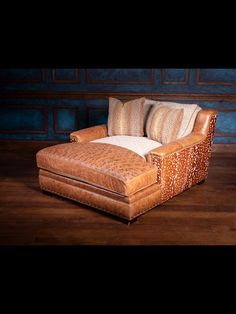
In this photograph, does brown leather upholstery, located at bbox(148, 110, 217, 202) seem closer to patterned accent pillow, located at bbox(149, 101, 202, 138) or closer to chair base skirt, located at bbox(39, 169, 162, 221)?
patterned accent pillow, located at bbox(149, 101, 202, 138)

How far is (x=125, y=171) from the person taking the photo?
258 centimetres

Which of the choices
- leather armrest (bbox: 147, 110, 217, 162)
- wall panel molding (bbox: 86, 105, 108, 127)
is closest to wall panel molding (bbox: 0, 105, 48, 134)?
wall panel molding (bbox: 86, 105, 108, 127)

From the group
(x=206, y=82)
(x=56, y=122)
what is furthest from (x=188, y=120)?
(x=56, y=122)

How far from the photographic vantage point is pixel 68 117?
4484 millimetres

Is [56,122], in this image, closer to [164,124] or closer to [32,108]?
[32,108]

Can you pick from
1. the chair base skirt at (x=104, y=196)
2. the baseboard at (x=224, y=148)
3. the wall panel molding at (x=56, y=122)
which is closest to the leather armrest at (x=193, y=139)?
the chair base skirt at (x=104, y=196)

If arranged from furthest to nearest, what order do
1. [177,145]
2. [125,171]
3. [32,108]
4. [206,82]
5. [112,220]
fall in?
[32,108]
[206,82]
[177,145]
[112,220]
[125,171]

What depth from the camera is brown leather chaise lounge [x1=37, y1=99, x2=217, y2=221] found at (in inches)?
102

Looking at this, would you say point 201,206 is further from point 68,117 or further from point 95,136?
point 68,117

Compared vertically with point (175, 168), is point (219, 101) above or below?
above

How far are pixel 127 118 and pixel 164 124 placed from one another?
1.32 ft
